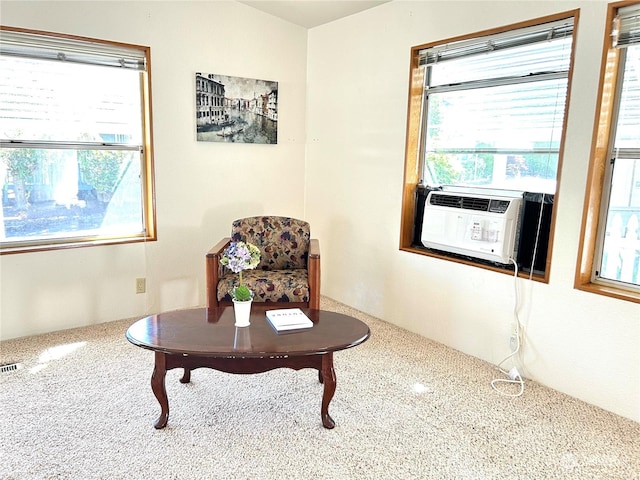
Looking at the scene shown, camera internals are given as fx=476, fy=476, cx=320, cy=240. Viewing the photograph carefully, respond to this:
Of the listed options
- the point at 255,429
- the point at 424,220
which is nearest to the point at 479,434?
the point at 255,429

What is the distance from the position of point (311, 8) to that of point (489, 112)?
1.59m

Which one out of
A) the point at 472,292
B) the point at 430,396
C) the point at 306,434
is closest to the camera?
the point at 306,434

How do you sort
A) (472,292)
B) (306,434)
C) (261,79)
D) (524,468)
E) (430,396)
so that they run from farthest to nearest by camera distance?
1. (261,79)
2. (472,292)
3. (430,396)
4. (306,434)
5. (524,468)

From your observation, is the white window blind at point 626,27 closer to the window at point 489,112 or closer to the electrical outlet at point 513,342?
the window at point 489,112

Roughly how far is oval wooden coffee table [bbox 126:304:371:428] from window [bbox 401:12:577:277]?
4.35 feet

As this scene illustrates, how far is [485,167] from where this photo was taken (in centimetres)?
297

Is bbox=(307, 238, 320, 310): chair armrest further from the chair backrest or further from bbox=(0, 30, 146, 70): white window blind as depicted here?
bbox=(0, 30, 146, 70): white window blind

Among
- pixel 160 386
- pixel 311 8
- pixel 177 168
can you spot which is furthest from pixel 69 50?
pixel 160 386

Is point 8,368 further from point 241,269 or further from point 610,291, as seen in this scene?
point 610,291

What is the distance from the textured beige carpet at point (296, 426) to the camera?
1889mm

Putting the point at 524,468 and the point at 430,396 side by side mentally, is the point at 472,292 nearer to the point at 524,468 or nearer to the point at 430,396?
the point at 430,396

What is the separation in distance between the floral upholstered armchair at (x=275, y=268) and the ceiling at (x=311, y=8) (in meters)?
1.60

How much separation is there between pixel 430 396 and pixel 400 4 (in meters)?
2.52

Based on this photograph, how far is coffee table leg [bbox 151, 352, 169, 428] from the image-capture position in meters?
2.07
